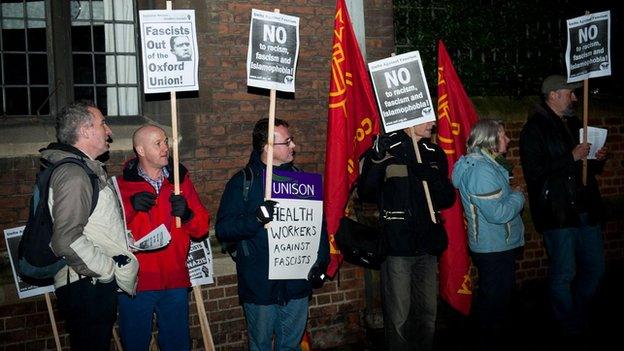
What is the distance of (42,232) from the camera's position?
3854 millimetres

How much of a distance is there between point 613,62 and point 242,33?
550cm

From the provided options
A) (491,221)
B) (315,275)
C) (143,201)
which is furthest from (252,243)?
(491,221)

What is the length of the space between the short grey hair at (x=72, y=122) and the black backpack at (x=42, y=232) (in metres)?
0.23

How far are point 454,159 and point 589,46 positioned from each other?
180 centimetres

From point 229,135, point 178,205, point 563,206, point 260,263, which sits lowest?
point 260,263

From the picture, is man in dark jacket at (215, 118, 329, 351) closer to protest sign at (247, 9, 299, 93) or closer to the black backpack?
protest sign at (247, 9, 299, 93)

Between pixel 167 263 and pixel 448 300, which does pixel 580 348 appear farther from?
pixel 167 263

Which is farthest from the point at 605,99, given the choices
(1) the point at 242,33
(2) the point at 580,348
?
(1) the point at 242,33

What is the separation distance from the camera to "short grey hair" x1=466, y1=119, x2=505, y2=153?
5359 mm

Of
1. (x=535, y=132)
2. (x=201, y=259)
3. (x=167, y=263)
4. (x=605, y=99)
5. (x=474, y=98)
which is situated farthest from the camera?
(x=605, y=99)

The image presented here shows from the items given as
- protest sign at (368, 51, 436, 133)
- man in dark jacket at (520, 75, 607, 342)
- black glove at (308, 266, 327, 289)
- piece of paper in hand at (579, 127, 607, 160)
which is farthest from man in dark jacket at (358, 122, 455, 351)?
piece of paper in hand at (579, 127, 607, 160)

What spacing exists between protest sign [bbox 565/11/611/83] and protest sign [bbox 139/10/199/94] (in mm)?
3894

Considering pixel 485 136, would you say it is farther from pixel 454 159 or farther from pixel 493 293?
pixel 493 293

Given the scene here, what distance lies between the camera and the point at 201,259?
5633 millimetres
